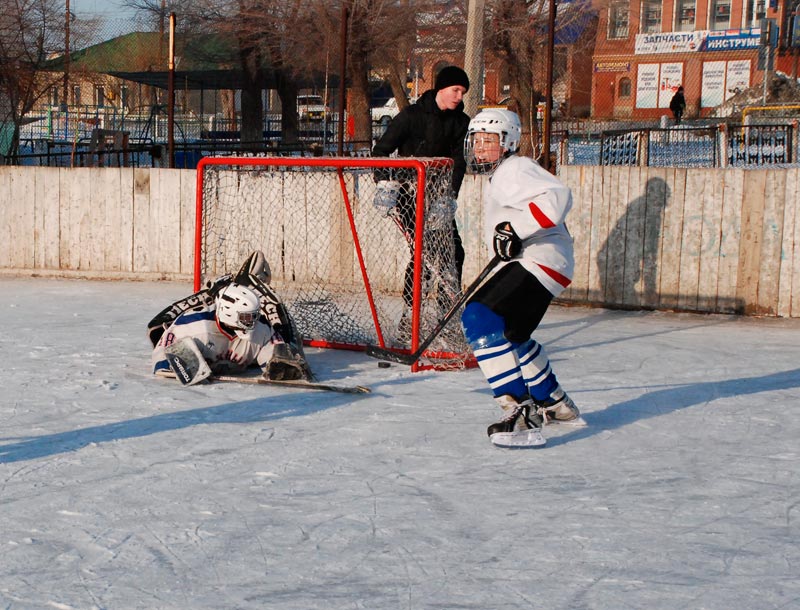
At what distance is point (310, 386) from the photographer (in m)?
5.26

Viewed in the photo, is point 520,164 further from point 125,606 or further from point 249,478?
point 125,606

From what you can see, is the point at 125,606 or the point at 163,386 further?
the point at 163,386

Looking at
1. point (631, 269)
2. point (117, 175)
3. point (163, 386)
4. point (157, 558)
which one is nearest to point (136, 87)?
point (117, 175)

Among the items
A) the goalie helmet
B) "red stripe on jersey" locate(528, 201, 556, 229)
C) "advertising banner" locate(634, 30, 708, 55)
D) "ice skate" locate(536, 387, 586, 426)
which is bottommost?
"ice skate" locate(536, 387, 586, 426)

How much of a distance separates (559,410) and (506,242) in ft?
2.70

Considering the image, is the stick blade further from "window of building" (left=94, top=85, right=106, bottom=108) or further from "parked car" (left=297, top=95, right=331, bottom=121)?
"window of building" (left=94, top=85, right=106, bottom=108)

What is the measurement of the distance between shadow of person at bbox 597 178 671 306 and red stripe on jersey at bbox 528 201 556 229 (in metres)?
3.93

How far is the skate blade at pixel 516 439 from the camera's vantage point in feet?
13.8

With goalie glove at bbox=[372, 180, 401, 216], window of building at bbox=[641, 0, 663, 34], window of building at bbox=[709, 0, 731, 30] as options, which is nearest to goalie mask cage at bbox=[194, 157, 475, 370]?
goalie glove at bbox=[372, 180, 401, 216]

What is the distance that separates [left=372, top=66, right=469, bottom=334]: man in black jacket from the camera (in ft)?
20.4

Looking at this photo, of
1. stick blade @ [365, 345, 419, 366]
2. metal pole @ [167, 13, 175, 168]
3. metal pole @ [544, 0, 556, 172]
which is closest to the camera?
stick blade @ [365, 345, 419, 366]

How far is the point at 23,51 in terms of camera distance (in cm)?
1491

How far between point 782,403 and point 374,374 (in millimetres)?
2035

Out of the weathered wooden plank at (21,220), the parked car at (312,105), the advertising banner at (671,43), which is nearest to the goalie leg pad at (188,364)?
the weathered wooden plank at (21,220)
